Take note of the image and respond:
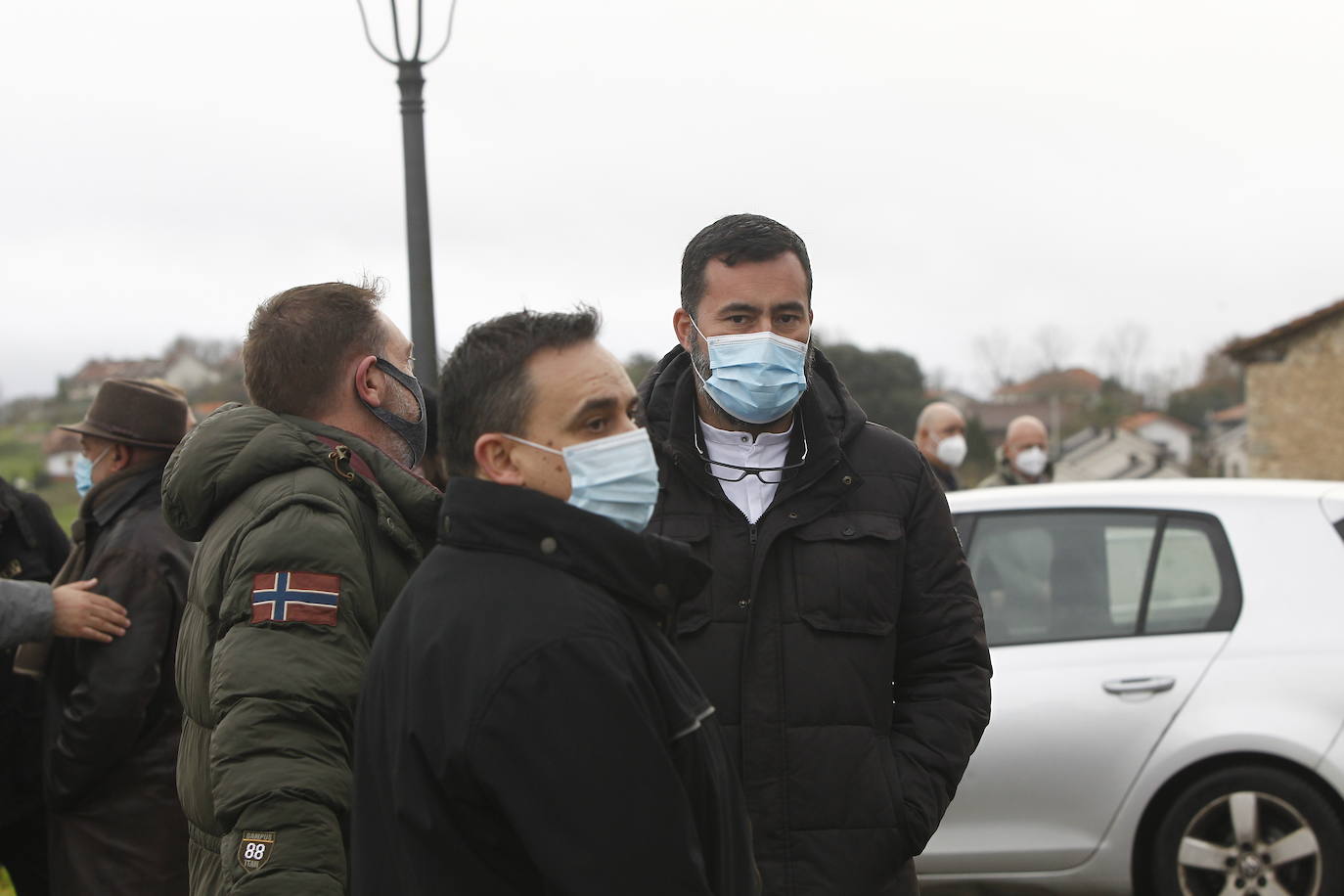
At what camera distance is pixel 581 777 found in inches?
59.5

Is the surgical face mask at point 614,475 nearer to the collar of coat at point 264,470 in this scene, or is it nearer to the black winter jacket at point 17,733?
the collar of coat at point 264,470

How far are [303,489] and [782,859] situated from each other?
3.84ft

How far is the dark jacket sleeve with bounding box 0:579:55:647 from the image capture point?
3.64 metres

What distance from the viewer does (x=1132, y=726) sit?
4641 mm

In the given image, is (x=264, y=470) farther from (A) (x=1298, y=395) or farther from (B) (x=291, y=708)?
(A) (x=1298, y=395)

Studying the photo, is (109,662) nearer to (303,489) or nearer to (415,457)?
(415,457)

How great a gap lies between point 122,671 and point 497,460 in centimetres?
221

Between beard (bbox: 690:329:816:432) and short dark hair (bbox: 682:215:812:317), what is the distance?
90mm

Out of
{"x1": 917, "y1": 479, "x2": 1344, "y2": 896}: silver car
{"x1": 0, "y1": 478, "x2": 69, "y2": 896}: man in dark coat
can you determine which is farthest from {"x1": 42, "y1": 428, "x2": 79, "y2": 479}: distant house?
{"x1": 917, "y1": 479, "x2": 1344, "y2": 896}: silver car

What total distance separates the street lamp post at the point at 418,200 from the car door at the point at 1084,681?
259 centimetres

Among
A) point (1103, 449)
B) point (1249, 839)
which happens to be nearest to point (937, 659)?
point (1249, 839)

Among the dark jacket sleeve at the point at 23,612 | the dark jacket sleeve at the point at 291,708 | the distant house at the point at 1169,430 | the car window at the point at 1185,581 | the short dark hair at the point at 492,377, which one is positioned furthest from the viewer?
the distant house at the point at 1169,430

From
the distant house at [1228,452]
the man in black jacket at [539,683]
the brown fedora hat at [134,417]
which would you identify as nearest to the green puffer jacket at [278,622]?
the man in black jacket at [539,683]

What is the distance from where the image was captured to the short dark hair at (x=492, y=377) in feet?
5.83
